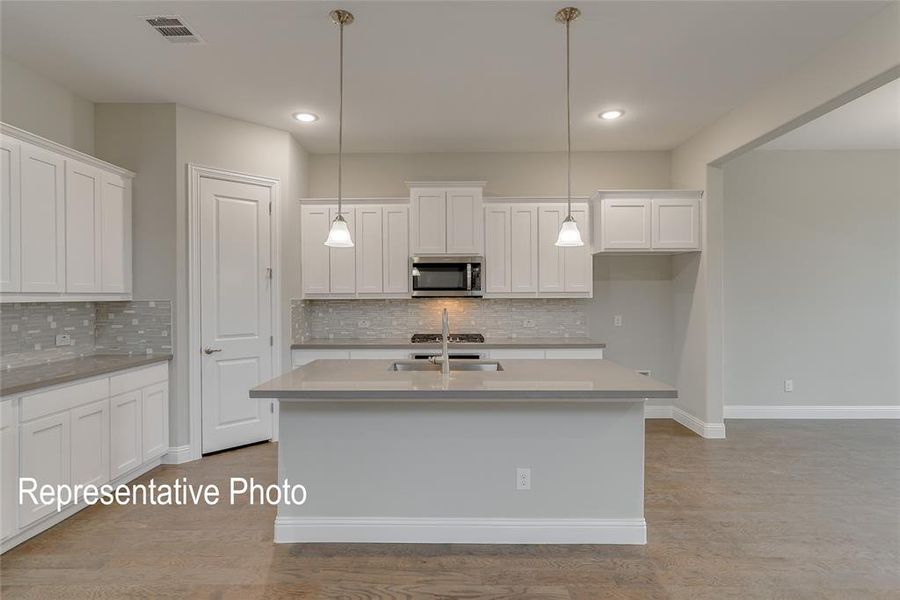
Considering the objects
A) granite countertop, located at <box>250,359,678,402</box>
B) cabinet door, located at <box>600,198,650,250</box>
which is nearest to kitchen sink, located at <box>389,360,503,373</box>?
granite countertop, located at <box>250,359,678,402</box>

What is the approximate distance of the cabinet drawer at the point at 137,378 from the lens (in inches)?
125

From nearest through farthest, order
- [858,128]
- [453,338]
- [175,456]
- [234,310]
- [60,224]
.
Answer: [60,224] → [175,456] → [234,310] → [858,128] → [453,338]

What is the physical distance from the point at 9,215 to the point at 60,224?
1.17ft

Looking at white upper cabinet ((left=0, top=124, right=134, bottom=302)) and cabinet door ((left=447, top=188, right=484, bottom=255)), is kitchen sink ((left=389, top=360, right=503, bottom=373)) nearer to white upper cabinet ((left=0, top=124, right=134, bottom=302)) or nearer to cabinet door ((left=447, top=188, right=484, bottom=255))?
cabinet door ((left=447, top=188, right=484, bottom=255))

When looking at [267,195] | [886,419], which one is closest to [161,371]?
[267,195]

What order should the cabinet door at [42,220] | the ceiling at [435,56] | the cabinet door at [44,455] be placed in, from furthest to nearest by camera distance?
1. the cabinet door at [42,220]
2. the ceiling at [435,56]
3. the cabinet door at [44,455]

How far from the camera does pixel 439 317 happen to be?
16.8 feet

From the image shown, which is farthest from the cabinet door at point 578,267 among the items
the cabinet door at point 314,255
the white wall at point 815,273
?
the cabinet door at point 314,255

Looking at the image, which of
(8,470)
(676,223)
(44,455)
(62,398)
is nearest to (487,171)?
(676,223)

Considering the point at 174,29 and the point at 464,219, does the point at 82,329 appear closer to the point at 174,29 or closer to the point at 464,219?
the point at 174,29

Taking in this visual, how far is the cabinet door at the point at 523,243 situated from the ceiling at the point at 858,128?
2404 mm

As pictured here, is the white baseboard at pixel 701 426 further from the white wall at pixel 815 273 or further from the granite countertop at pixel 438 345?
the granite countertop at pixel 438 345

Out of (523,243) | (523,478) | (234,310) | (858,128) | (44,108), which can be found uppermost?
(858,128)

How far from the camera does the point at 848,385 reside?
Answer: 4984 millimetres
